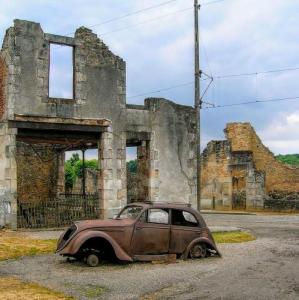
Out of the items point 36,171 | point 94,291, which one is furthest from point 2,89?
point 36,171

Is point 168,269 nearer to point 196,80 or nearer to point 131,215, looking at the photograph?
point 131,215

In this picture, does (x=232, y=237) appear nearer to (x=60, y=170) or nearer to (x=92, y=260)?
(x=92, y=260)

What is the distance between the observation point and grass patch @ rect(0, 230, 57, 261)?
521 inches

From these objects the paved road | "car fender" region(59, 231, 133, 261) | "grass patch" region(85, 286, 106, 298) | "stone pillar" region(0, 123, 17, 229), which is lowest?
"grass patch" region(85, 286, 106, 298)

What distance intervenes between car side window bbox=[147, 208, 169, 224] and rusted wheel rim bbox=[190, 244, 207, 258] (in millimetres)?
957

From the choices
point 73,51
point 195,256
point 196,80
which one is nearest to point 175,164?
point 196,80

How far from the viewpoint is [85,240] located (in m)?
11.4

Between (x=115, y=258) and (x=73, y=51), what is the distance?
887 centimetres

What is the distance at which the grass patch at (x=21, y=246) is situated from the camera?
43.4ft

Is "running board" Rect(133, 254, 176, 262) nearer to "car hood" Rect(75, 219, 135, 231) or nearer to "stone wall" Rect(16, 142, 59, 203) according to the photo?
"car hood" Rect(75, 219, 135, 231)

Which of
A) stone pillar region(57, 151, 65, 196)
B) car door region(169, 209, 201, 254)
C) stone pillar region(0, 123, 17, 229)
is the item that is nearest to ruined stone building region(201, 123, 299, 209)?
stone pillar region(57, 151, 65, 196)

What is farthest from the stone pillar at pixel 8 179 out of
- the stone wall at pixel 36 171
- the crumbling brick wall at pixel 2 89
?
the stone wall at pixel 36 171

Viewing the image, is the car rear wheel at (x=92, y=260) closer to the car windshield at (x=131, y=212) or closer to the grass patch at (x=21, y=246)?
the car windshield at (x=131, y=212)

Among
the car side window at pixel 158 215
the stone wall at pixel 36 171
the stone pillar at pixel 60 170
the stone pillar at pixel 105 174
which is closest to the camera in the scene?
the car side window at pixel 158 215
